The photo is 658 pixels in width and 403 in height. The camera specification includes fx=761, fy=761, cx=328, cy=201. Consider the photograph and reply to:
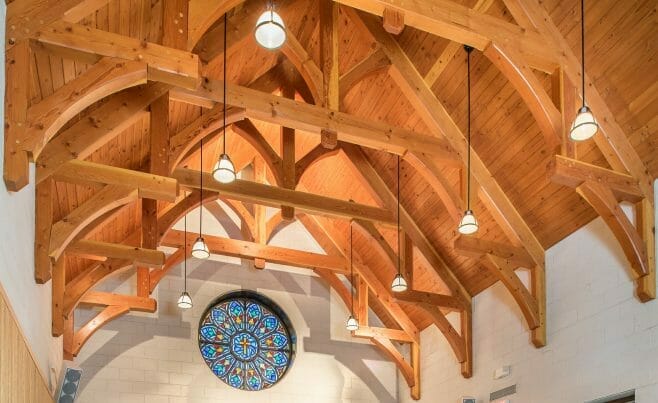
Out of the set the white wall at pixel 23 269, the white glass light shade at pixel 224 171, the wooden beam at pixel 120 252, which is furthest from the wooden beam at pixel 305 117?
the white wall at pixel 23 269

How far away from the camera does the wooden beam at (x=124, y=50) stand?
509 cm

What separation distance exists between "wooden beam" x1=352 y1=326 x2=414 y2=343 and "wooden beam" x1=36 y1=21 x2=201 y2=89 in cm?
676

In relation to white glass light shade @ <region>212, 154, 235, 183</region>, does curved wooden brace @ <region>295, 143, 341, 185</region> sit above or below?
above

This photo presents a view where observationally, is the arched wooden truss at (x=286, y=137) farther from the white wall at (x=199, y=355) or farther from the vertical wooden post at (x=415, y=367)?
the vertical wooden post at (x=415, y=367)

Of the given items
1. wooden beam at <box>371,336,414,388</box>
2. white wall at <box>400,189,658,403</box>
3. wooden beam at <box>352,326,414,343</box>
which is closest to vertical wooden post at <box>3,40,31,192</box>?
white wall at <box>400,189,658,403</box>

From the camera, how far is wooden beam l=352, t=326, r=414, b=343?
38.0 ft

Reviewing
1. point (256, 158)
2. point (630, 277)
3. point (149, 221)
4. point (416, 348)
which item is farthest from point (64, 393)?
point (630, 277)

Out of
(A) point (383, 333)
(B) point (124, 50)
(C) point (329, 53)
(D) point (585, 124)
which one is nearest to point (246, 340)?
(A) point (383, 333)

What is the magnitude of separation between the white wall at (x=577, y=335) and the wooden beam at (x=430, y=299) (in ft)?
1.05

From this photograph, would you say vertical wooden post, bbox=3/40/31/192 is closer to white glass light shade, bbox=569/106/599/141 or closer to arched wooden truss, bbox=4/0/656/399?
arched wooden truss, bbox=4/0/656/399

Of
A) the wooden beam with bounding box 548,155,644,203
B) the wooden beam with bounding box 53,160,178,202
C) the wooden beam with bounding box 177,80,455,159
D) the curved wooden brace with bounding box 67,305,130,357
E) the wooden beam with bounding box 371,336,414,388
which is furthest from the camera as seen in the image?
the wooden beam with bounding box 371,336,414,388

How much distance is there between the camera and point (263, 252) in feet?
37.6

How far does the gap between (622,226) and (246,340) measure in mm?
6481

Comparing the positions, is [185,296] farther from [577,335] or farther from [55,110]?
Answer: [55,110]
